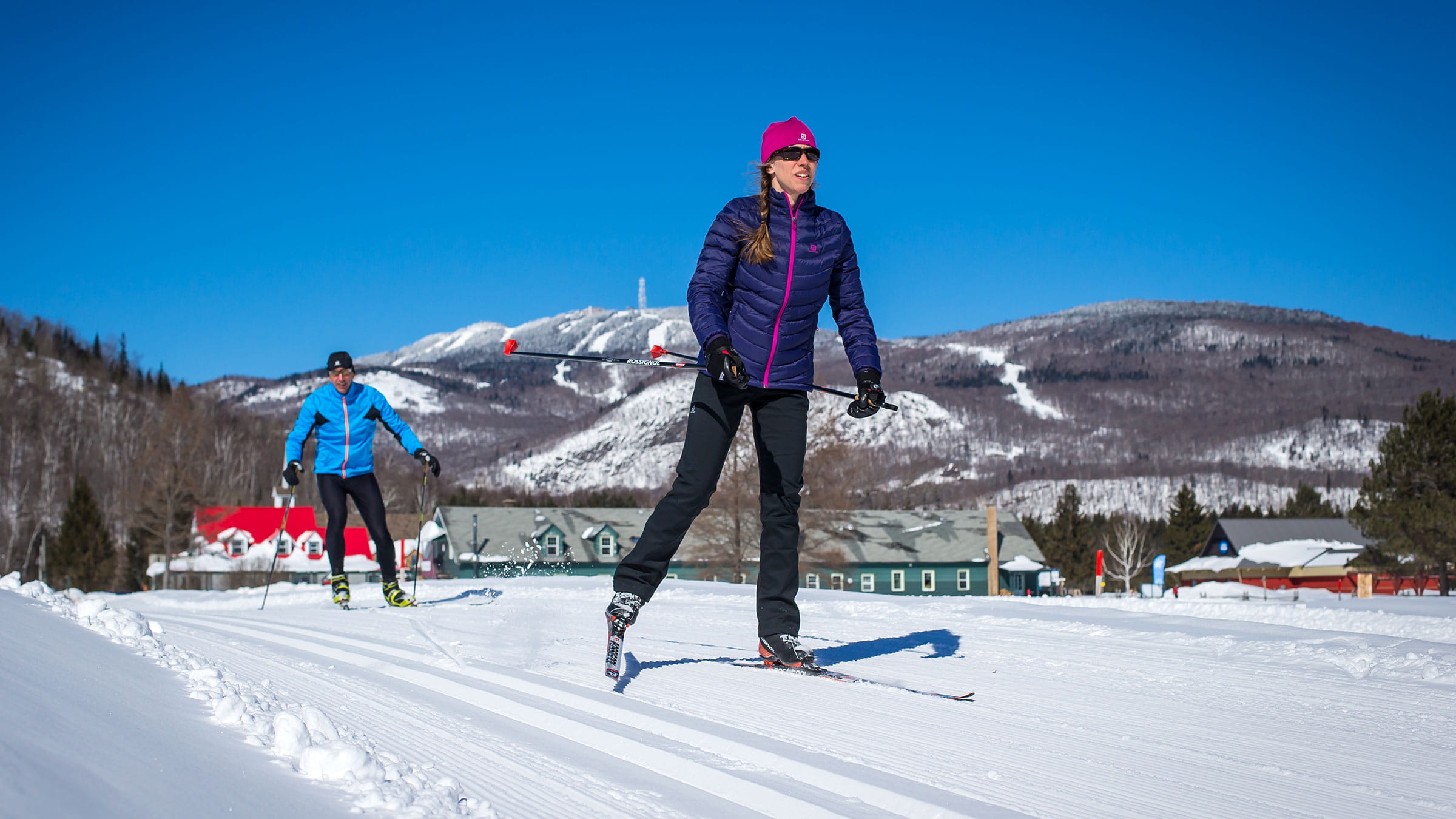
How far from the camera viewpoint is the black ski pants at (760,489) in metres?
4.06

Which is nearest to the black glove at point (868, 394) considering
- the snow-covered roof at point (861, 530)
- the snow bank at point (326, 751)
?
the snow bank at point (326, 751)

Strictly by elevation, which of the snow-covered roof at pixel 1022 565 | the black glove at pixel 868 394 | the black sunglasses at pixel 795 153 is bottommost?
the snow-covered roof at pixel 1022 565

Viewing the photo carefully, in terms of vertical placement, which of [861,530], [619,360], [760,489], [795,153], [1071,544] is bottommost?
[1071,544]

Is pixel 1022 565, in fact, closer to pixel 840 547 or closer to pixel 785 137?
pixel 840 547

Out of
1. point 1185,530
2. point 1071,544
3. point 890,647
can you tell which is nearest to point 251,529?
point 1071,544

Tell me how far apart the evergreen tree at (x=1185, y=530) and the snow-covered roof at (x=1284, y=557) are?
19.3 ft

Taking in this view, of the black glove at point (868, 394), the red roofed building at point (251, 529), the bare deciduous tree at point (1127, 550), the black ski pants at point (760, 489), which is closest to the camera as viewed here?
Answer: the black ski pants at point (760, 489)

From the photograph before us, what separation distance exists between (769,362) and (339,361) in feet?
15.4

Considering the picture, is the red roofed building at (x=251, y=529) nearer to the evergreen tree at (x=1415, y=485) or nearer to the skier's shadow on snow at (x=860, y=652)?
the evergreen tree at (x=1415, y=485)

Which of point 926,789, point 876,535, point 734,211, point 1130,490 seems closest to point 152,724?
point 926,789

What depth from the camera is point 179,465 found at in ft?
167

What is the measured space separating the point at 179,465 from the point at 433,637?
5254 cm

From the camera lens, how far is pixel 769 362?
4.14 meters

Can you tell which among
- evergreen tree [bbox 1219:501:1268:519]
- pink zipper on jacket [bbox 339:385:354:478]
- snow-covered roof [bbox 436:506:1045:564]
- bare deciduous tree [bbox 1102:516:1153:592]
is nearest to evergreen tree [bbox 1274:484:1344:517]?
evergreen tree [bbox 1219:501:1268:519]
